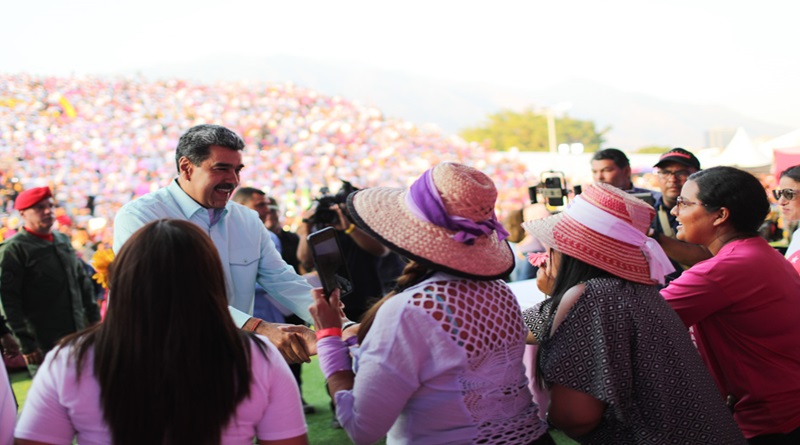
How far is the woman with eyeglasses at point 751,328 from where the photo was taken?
1.92m

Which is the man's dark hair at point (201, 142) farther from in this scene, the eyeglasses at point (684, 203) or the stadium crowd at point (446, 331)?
the eyeglasses at point (684, 203)

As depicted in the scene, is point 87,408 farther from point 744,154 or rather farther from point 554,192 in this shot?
point 744,154

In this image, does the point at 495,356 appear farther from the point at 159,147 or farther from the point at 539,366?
the point at 159,147

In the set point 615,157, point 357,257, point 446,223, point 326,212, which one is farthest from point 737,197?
point 326,212

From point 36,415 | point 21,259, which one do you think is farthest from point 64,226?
point 36,415

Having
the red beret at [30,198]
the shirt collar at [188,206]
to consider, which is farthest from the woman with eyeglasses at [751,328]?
the red beret at [30,198]

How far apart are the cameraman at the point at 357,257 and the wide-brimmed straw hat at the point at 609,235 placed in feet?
8.12

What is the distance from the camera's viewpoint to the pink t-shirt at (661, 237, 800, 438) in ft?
6.31

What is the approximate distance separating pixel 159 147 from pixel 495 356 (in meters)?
17.2

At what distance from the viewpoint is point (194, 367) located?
128 centimetres

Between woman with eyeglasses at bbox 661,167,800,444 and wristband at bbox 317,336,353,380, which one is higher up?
wristband at bbox 317,336,353,380

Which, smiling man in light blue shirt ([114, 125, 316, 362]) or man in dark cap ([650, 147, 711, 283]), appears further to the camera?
man in dark cap ([650, 147, 711, 283])

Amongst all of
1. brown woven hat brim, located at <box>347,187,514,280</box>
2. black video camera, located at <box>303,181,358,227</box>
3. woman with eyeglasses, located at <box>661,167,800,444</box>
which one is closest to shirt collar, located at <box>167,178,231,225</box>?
brown woven hat brim, located at <box>347,187,514,280</box>

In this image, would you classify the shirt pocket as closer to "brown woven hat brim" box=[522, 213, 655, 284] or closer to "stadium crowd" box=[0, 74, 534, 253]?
"brown woven hat brim" box=[522, 213, 655, 284]
